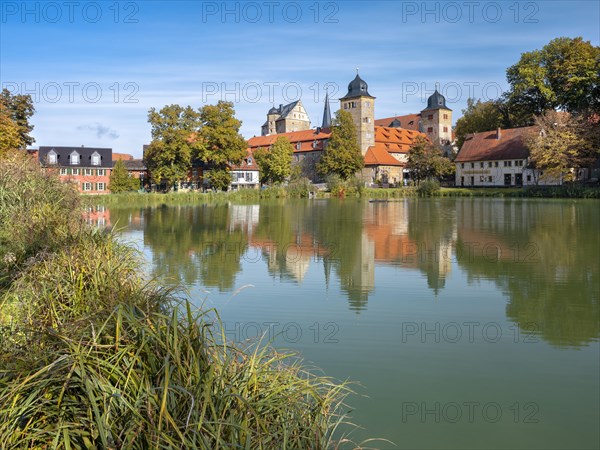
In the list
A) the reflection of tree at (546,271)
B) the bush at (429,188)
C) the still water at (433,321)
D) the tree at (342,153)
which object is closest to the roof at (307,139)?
the tree at (342,153)

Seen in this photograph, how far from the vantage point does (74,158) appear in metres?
70.4

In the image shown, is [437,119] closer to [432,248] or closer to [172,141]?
[172,141]

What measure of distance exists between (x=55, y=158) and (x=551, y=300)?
6789 cm

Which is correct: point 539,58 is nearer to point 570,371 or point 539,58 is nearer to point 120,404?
point 570,371

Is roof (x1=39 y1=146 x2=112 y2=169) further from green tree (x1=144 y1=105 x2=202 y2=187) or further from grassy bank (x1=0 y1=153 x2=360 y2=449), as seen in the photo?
grassy bank (x1=0 y1=153 x2=360 y2=449)

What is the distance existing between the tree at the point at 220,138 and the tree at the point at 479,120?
3232cm

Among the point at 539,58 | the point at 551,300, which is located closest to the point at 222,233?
the point at 551,300

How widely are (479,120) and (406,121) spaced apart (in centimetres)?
3371

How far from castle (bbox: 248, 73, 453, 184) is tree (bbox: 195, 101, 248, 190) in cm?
2303

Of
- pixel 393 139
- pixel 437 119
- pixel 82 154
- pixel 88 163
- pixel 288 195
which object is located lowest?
pixel 288 195

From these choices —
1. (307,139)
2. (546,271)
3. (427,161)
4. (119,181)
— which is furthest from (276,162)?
(546,271)

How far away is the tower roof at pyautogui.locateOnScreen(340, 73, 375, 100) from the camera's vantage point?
282 feet

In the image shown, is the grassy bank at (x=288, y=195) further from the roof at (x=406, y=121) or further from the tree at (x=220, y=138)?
the roof at (x=406, y=121)

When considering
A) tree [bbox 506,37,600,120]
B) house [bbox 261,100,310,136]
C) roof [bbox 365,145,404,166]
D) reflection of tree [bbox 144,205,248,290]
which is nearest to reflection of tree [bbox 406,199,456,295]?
reflection of tree [bbox 144,205,248,290]
